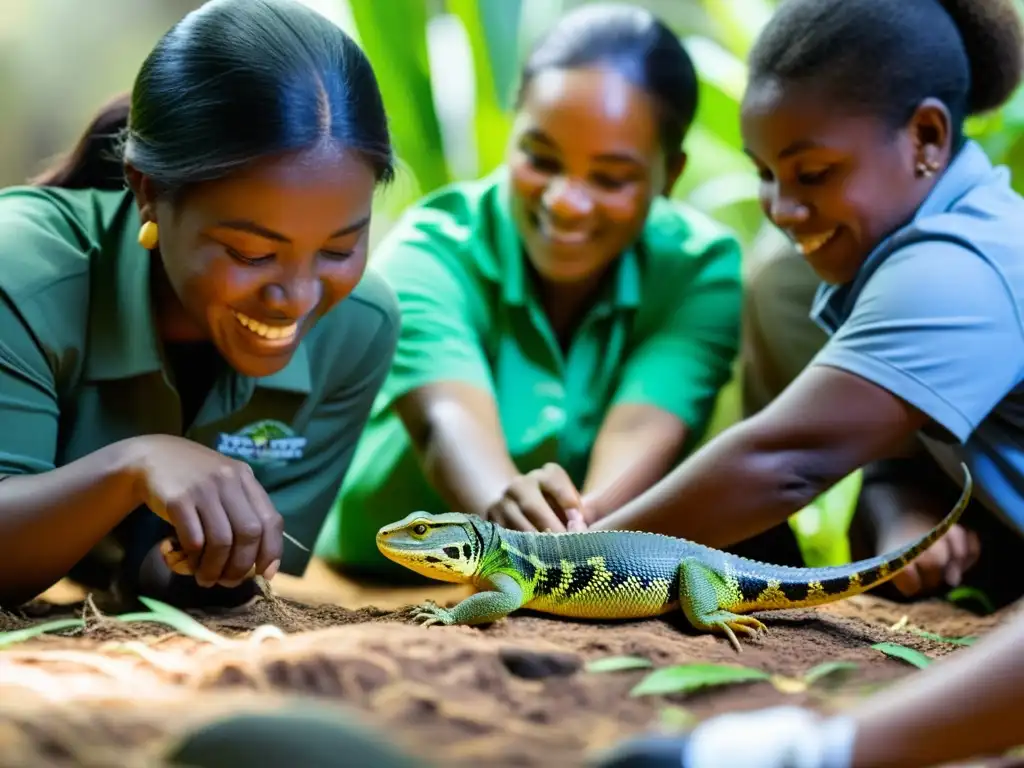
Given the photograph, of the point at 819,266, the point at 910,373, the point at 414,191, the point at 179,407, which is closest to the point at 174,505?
the point at 179,407

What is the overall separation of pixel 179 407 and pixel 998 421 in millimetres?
1627

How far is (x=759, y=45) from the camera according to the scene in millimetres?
2510

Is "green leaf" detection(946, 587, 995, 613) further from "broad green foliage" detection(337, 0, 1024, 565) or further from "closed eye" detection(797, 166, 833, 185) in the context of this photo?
"closed eye" detection(797, 166, 833, 185)

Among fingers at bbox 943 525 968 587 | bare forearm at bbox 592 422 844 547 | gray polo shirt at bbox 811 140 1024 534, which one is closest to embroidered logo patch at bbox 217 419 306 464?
bare forearm at bbox 592 422 844 547

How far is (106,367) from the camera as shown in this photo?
206 centimetres

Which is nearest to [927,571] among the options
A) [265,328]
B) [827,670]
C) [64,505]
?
[827,670]

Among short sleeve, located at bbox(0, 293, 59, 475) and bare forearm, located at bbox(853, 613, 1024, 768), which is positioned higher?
short sleeve, located at bbox(0, 293, 59, 475)

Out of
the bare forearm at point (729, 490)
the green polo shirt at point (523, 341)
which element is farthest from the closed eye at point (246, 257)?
the green polo shirt at point (523, 341)

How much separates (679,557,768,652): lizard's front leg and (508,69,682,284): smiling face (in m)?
1.11

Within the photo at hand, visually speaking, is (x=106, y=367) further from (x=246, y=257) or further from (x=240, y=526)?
(x=240, y=526)

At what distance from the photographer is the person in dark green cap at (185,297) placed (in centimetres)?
181

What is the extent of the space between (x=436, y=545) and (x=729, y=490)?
60cm

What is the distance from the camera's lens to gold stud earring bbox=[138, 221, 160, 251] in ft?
6.42

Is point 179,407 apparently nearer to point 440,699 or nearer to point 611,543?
point 611,543
